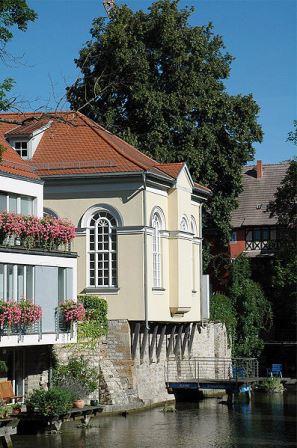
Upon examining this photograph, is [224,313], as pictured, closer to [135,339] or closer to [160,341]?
[160,341]

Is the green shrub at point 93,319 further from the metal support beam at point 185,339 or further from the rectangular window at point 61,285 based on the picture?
the metal support beam at point 185,339

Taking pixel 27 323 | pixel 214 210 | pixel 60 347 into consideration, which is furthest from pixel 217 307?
pixel 27 323

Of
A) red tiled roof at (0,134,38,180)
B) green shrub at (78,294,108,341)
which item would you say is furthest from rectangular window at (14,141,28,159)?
green shrub at (78,294,108,341)

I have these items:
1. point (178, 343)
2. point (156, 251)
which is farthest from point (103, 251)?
point (178, 343)

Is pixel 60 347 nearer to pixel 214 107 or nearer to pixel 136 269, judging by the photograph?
pixel 136 269

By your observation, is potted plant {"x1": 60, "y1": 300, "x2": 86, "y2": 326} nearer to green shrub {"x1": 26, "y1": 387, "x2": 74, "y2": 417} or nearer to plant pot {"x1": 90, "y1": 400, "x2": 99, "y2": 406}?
plant pot {"x1": 90, "y1": 400, "x2": 99, "y2": 406}

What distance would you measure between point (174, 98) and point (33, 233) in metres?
19.2

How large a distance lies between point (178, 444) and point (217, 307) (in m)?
23.8

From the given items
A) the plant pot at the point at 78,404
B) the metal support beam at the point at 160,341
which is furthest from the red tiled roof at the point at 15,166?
the metal support beam at the point at 160,341

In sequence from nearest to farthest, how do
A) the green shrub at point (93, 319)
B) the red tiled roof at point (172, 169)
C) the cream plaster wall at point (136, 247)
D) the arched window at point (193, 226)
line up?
the green shrub at point (93, 319)
the cream plaster wall at point (136, 247)
the red tiled roof at point (172, 169)
the arched window at point (193, 226)

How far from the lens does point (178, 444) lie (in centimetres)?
2872

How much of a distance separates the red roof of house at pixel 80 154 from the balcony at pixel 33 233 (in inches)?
173

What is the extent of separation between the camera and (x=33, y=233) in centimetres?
3294

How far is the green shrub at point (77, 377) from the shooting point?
112ft
